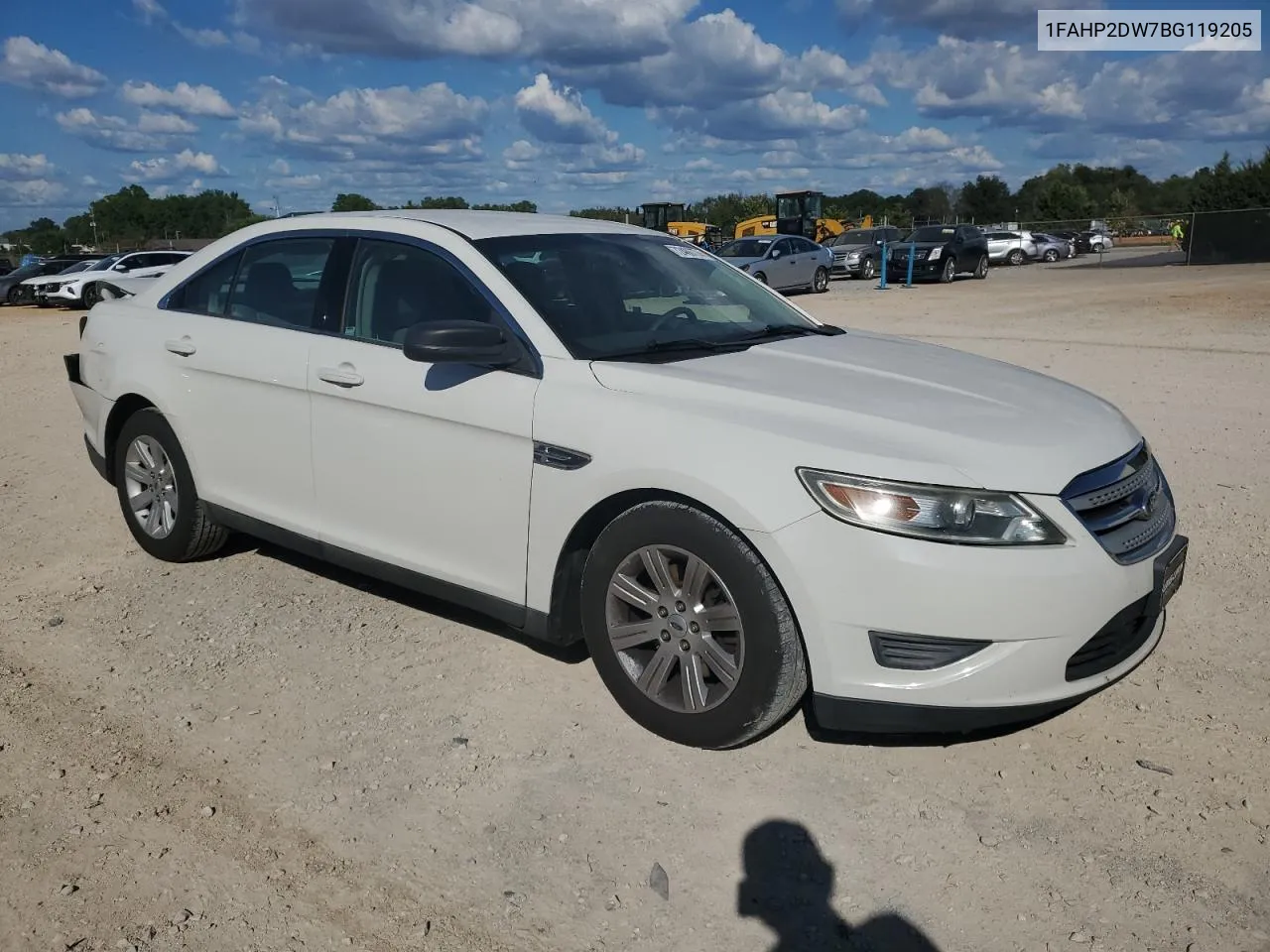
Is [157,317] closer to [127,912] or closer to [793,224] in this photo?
[127,912]

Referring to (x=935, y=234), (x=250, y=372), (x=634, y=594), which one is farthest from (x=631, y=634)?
(x=935, y=234)

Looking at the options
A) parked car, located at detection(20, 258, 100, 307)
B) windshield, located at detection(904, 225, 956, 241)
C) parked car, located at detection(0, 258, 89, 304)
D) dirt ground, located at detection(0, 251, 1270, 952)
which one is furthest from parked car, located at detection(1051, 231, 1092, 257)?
dirt ground, located at detection(0, 251, 1270, 952)

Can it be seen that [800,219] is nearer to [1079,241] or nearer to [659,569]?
[1079,241]

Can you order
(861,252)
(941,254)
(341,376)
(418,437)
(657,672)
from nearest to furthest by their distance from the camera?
1. (657,672)
2. (418,437)
3. (341,376)
4. (941,254)
5. (861,252)

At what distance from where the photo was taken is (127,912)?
110 inches

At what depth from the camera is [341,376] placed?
4266 mm

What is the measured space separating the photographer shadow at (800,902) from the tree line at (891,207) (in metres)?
65.0

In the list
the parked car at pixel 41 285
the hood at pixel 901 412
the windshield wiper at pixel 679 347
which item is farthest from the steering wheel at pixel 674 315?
the parked car at pixel 41 285

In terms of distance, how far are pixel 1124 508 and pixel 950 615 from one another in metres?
0.80

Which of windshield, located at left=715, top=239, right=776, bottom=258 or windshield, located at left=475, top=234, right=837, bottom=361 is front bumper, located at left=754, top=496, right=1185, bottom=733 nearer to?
windshield, located at left=475, top=234, right=837, bottom=361

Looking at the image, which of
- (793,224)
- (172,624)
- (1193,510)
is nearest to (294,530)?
(172,624)

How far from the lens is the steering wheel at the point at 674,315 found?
13.8 ft

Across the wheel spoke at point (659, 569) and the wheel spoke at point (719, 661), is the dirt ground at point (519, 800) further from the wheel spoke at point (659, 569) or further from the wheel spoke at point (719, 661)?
the wheel spoke at point (659, 569)

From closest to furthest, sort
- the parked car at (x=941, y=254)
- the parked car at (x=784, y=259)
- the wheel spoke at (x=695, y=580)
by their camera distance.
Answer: the wheel spoke at (x=695, y=580) → the parked car at (x=784, y=259) → the parked car at (x=941, y=254)
